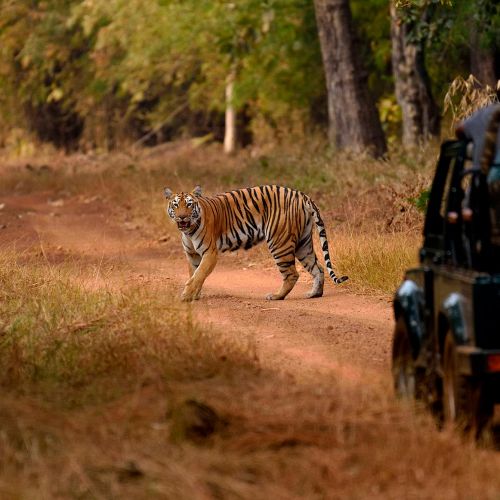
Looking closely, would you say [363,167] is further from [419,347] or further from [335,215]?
[419,347]

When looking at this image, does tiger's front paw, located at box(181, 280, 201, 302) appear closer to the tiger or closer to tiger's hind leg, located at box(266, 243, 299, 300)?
the tiger

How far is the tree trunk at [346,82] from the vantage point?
78.1ft

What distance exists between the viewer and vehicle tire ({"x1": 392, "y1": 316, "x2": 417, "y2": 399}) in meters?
6.72

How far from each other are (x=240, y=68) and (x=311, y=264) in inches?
812

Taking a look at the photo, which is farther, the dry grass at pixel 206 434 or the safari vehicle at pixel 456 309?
the safari vehicle at pixel 456 309

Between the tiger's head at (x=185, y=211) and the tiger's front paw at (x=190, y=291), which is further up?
the tiger's head at (x=185, y=211)

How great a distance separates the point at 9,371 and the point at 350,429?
2.46 metres

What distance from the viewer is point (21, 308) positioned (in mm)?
10031

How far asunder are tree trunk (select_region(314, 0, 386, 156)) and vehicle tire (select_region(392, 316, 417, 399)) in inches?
661

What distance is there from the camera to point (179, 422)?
6.00 m

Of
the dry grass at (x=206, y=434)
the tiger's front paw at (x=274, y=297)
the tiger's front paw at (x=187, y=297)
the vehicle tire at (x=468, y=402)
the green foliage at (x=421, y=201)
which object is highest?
the green foliage at (x=421, y=201)

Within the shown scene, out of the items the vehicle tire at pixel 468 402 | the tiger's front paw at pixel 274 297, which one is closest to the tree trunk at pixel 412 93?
the tiger's front paw at pixel 274 297

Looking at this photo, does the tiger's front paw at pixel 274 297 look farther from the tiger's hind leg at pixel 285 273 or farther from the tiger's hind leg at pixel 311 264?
the tiger's hind leg at pixel 311 264

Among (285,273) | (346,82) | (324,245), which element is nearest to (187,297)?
(285,273)
